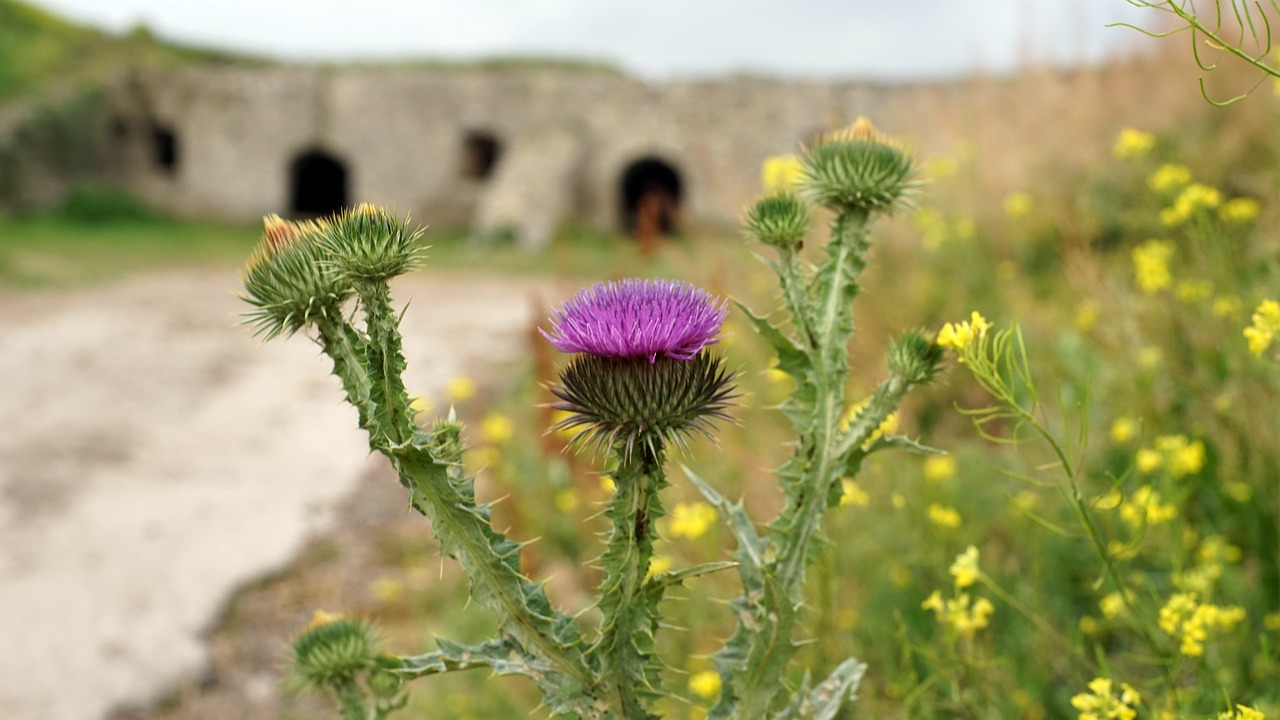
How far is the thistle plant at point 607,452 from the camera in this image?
1.34 metres

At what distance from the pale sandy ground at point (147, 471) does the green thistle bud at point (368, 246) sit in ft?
13.7

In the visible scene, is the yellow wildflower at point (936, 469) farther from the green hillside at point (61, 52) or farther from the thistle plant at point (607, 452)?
the green hillside at point (61, 52)

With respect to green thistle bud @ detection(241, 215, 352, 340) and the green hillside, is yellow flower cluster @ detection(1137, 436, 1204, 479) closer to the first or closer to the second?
green thistle bud @ detection(241, 215, 352, 340)

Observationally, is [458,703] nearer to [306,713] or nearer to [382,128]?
[306,713]

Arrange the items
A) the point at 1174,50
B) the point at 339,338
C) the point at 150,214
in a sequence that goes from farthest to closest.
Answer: the point at 150,214
the point at 1174,50
the point at 339,338

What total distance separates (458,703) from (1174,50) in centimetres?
631

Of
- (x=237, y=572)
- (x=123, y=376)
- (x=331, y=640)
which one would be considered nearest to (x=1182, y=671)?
(x=331, y=640)

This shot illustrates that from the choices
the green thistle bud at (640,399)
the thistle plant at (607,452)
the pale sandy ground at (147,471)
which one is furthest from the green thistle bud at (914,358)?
the pale sandy ground at (147,471)

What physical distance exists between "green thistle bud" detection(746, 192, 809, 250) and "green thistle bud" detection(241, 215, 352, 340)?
75 cm

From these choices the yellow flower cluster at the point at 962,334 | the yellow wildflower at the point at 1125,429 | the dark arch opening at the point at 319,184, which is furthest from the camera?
the dark arch opening at the point at 319,184

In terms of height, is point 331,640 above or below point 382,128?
below

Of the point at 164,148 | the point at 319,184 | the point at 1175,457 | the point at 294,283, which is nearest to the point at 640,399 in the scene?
the point at 294,283

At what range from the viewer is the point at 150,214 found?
888 inches

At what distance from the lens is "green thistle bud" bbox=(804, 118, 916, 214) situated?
6.05ft
